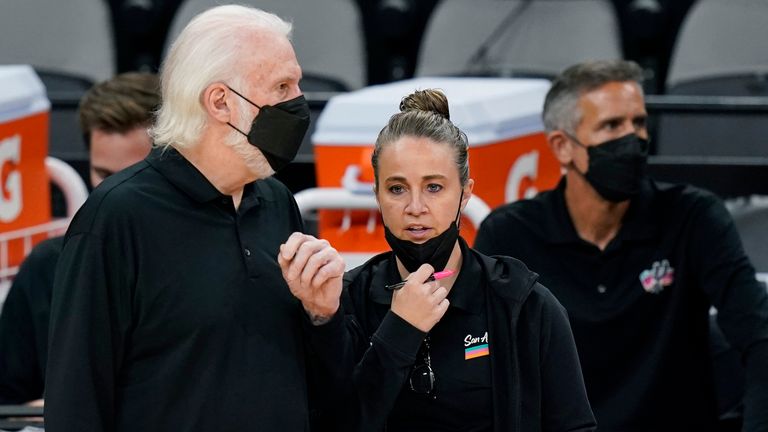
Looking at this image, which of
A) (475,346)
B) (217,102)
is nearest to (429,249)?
(475,346)

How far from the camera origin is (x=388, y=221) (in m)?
2.26

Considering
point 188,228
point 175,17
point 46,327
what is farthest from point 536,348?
point 175,17

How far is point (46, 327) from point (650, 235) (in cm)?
131

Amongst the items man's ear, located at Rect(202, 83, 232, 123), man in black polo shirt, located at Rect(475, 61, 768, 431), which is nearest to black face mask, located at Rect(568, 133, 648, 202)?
man in black polo shirt, located at Rect(475, 61, 768, 431)

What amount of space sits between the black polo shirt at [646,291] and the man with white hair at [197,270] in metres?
1.00

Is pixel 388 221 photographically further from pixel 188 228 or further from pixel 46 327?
pixel 46 327

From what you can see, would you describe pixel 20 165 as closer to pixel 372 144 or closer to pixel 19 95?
pixel 19 95

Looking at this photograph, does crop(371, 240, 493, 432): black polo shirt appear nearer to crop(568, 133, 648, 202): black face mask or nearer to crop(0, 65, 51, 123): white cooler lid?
crop(568, 133, 648, 202): black face mask

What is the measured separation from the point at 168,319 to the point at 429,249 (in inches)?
16.5

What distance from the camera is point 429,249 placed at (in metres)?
2.25

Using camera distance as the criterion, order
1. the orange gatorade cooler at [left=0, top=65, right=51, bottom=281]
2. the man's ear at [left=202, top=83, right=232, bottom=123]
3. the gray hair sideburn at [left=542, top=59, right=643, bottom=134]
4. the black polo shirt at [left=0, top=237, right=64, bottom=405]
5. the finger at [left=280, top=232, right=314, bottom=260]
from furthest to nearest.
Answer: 1. the orange gatorade cooler at [left=0, top=65, right=51, bottom=281]
2. the gray hair sideburn at [left=542, top=59, right=643, bottom=134]
3. the black polo shirt at [left=0, top=237, right=64, bottom=405]
4. the man's ear at [left=202, top=83, right=232, bottom=123]
5. the finger at [left=280, top=232, right=314, bottom=260]

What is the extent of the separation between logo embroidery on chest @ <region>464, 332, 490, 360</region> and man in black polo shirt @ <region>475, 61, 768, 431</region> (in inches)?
33.8

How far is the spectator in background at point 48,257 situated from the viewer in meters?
3.00

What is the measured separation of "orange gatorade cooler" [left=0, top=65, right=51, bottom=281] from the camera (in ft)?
11.6
